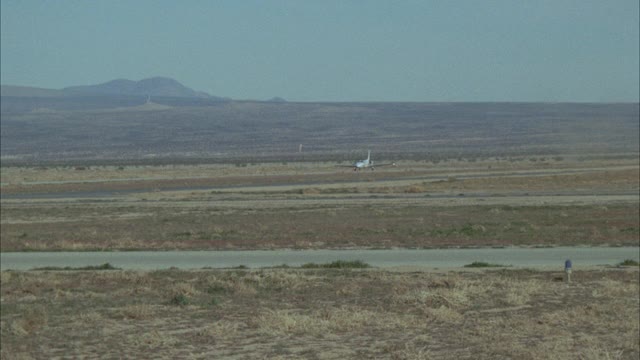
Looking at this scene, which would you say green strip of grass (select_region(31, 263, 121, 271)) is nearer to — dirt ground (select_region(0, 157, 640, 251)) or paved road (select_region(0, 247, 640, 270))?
paved road (select_region(0, 247, 640, 270))

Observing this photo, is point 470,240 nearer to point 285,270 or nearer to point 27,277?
point 285,270

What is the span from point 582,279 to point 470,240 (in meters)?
11.7

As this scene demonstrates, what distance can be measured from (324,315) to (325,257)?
38.2ft

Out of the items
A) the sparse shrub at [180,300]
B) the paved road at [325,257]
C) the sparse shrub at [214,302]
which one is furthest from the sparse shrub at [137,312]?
the paved road at [325,257]

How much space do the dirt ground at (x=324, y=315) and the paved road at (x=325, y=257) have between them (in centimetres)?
283

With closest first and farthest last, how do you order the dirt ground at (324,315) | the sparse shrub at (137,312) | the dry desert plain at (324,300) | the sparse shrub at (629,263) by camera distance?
the dirt ground at (324,315) → the dry desert plain at (324,300) → the sparse shrub at (137,312) → the sparse shrub at (629,263)

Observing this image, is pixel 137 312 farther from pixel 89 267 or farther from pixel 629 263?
pixel 629 263

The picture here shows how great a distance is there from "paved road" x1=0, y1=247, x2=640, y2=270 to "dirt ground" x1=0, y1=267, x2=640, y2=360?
112 inches

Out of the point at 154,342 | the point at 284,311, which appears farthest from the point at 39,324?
the point at 284,311

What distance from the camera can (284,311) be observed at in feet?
59.4

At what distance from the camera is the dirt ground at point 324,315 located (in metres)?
14.7

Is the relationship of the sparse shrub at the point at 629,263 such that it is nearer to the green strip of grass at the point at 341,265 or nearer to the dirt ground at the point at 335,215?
the dirt ground at the point at 335,215

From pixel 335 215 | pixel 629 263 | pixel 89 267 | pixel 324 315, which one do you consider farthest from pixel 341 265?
pixel 335 215

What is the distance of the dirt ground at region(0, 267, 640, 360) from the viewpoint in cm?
1470
